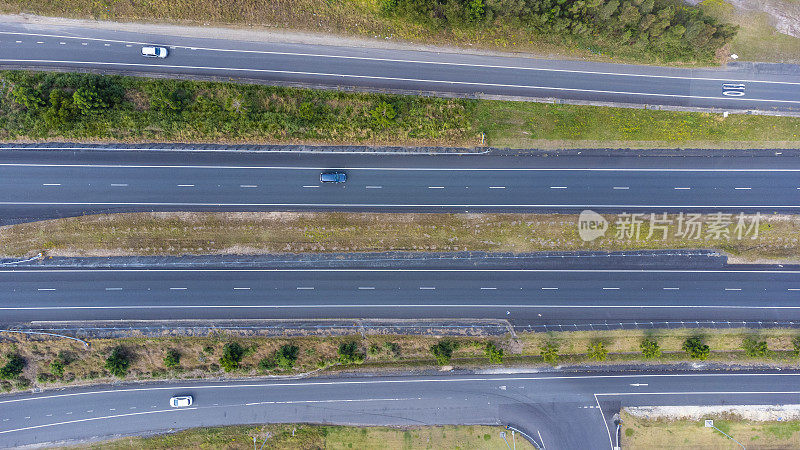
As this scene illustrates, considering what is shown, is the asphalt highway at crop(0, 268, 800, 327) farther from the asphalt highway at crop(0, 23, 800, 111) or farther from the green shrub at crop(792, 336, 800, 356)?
the asphalt highway at crop(0, 23, 800, 111)

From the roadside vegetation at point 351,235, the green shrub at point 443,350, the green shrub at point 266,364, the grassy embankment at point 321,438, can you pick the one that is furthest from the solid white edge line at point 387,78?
the grassy embankment at point 321,438

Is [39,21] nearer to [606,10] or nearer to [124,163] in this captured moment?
[124,163]

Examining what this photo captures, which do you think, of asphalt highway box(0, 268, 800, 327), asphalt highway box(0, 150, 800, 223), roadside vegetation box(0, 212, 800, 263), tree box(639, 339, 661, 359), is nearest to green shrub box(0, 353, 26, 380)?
asphalt highway box(0, 268, 800, 327)

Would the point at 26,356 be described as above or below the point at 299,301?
below

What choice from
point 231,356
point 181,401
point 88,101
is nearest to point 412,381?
point 231,356

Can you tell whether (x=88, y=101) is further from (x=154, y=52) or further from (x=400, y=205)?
(x=400, y=205)

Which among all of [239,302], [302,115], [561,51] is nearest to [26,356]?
[239,302]

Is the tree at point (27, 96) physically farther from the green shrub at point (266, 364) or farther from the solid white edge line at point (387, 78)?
the green shrub at point (266, 364)
